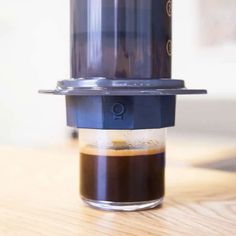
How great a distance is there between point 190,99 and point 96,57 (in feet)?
3.35

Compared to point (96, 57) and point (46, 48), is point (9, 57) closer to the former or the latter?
point (46, 48)

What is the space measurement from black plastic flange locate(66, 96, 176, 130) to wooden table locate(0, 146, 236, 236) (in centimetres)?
9

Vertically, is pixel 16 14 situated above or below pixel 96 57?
above

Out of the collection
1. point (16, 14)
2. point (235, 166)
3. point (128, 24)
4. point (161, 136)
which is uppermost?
point (16, 14)

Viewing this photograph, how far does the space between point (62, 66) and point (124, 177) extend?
1.35 meters

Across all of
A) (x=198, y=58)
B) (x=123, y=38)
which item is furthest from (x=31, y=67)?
(x=123, y=38)

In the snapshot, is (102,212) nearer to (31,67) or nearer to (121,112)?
(121,112)

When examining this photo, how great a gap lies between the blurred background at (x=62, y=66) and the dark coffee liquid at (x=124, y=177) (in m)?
0.84

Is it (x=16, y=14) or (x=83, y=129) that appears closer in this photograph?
(x=83, y=129)

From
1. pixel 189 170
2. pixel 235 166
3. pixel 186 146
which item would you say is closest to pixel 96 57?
pixel 189 170

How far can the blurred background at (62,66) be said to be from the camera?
57.1 inches

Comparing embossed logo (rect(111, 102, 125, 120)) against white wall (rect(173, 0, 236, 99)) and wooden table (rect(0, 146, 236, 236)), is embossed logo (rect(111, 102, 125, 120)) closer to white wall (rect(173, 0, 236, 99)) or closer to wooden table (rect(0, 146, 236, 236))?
wooden table (rect(0, 146, 236, 236))

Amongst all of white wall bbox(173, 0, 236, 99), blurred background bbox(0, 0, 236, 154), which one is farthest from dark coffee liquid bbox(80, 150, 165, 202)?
white wall bbox(173, 0, 236, 99)

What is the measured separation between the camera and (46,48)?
1.82 meters
